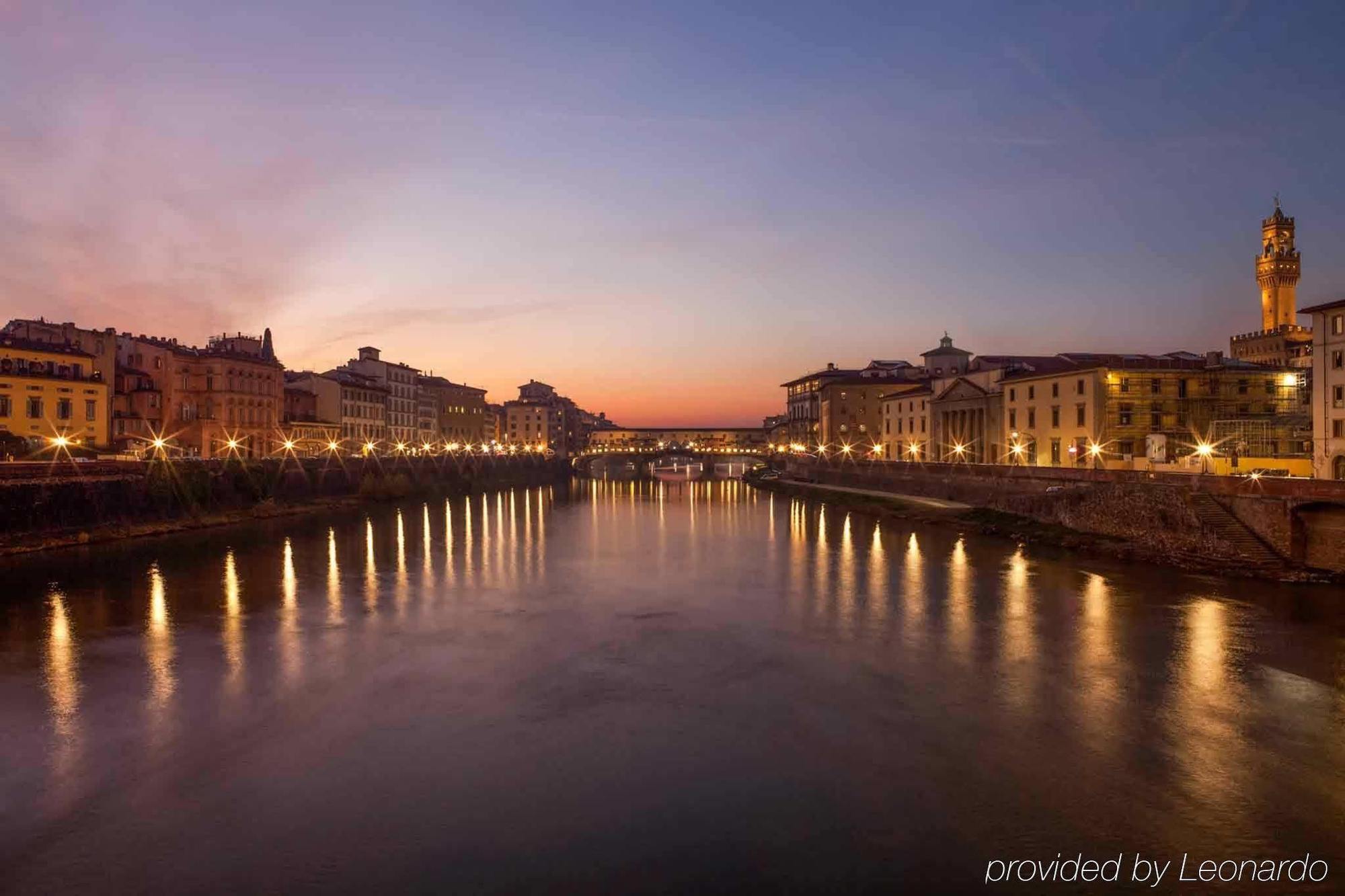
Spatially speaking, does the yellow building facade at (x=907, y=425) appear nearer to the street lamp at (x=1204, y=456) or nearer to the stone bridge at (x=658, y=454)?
the street lamp at (x=1204, y=456)

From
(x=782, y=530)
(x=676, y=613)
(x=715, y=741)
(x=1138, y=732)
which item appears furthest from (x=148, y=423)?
(x=1138, y=732)

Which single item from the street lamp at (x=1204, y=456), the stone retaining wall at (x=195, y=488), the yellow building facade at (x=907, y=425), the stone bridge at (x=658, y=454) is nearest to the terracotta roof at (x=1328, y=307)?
the street lamp at (x=1204, y=456)

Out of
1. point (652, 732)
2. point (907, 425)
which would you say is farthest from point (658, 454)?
point (652, 732)

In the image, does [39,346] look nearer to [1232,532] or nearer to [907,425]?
[1232,532]

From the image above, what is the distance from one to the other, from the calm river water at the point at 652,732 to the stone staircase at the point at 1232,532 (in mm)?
3344

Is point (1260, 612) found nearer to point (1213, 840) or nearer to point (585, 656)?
Result: point (1213, 840)

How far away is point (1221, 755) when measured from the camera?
1619cm

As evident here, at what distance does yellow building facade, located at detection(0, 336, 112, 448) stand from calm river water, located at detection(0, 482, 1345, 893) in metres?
31.6

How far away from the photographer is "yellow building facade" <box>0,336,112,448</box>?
5881 cm

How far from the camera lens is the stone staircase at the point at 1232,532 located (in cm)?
3578

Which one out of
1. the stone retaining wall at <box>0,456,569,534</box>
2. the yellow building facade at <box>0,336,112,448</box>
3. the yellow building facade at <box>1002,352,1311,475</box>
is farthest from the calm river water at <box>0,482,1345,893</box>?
the yellow building facade at <box>0,336,112,448</box>

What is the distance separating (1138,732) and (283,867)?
648 inches

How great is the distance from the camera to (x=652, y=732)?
17.8 metres

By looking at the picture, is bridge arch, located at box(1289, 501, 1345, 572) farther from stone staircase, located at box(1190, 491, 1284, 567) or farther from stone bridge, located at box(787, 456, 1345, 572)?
stone staircase, located at box(1190, 491, 1284, 567)
